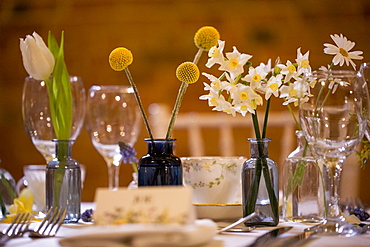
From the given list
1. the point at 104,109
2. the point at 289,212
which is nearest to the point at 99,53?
the point at 104,109

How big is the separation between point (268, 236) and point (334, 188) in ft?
0.43

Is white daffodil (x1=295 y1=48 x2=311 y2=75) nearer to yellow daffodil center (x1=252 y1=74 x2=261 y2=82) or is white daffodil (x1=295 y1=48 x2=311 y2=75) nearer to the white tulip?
yellow daffodil center (x1=252 y1=74 x2=261 y2=82)

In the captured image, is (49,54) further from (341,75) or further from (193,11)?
(193,11)

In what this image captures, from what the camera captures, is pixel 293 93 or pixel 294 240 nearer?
pixel 294 240

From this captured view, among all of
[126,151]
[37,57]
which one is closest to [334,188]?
[126,151]

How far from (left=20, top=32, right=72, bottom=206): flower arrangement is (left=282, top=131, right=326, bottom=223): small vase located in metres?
0.41

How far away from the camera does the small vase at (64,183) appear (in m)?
1.01

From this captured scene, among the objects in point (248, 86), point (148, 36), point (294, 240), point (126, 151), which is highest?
point (148, 36)

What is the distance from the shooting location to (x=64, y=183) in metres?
1.02

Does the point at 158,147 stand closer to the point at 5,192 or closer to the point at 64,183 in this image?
the point at 64,183

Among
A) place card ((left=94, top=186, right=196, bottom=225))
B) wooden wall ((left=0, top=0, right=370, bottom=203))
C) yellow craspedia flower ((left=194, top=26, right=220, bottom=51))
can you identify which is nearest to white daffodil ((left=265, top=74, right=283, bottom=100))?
yellow craspedia flower ((left=194, top=26, right=220, bottom=51))

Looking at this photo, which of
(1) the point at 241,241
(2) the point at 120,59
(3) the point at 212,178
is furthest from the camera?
(3) the point at 212,178

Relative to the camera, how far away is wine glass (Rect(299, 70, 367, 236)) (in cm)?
82

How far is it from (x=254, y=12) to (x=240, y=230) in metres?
2.90
